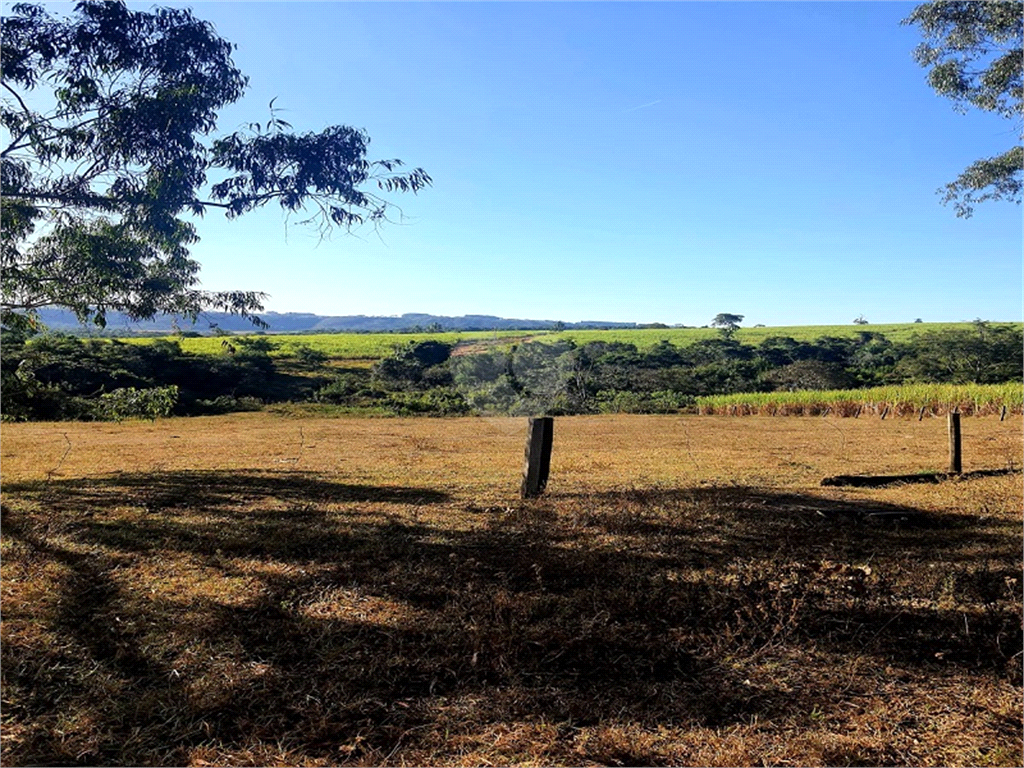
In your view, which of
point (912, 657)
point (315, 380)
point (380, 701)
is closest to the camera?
point (380, 701)

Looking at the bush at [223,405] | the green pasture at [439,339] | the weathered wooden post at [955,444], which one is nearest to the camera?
the weathered wooden post at [955,444]

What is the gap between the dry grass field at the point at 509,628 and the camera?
2.68 meters

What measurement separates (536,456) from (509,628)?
14.0 feet

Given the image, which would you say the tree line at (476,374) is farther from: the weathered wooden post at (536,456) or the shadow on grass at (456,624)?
the shadow on grass at (456,624)

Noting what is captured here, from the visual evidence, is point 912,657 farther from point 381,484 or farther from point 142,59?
point 142,59

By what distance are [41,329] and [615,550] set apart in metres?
7.89

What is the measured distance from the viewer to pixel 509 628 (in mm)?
3678

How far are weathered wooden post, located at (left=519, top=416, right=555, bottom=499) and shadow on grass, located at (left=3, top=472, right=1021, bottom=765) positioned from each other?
3.96 feet

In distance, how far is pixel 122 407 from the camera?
7.80 meters

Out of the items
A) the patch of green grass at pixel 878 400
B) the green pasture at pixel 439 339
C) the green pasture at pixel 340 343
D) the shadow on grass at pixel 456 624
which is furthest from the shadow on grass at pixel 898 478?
the patch of green grass at pixel 878 400

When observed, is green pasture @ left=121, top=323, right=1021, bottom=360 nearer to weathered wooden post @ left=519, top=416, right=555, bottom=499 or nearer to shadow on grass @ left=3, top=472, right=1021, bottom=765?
weathered wooden post @ left=519, top=416, right=555, bottom=499

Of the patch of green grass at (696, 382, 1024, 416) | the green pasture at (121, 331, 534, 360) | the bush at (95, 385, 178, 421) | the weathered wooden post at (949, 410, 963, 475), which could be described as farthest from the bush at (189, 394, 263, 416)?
the weathered wooden post at (949, 410, 963, 475)

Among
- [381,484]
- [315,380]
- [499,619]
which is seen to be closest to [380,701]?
[499,619]

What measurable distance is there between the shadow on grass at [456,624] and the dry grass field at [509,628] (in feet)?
0.06
